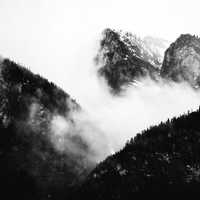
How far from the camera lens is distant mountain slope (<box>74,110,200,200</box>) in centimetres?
6100

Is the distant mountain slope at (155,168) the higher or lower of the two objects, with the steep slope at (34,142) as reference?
lower

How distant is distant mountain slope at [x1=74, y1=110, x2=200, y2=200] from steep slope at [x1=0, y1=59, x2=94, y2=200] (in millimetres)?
53456

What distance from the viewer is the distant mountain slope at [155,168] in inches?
2402

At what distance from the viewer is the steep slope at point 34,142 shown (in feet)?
434

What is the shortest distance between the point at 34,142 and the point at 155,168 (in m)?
89.1

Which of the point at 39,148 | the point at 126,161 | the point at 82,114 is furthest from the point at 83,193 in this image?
the point at 82,114

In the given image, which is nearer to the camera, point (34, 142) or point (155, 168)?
point (155, 168)

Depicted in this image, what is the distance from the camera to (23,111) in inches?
6235

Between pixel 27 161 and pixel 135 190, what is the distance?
8268cm

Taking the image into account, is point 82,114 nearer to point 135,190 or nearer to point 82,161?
point 82,161

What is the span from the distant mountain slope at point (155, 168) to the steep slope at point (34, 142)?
2105 inches

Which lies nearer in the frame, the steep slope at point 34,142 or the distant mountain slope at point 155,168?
the distant mountain slope at point 155,168

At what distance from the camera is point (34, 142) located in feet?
497

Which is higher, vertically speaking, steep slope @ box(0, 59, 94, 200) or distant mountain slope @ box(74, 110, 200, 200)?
steep slope @ box(0, 59, 94, 200)
